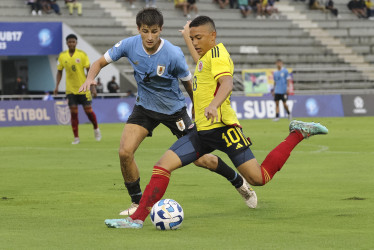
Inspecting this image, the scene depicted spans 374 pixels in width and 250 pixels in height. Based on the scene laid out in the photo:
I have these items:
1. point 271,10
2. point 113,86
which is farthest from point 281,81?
point 271,10

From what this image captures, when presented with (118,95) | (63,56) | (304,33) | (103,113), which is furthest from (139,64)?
(304,33)

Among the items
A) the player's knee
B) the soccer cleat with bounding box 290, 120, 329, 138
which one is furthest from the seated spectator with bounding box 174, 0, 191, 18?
the player's knee

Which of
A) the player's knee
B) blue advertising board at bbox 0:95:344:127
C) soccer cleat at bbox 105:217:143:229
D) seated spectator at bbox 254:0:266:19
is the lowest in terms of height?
blue advertising board at bbox 0:95:344:127

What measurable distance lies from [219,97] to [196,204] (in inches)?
91.8

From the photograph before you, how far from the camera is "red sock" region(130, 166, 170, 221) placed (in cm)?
803

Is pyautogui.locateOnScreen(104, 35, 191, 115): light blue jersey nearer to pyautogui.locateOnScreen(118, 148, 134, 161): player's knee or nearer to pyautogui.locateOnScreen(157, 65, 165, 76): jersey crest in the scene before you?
pyautogui.locateOnScreen(157, 65, 165, 76): jersey crest

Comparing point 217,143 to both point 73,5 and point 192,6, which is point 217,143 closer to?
point 73,5

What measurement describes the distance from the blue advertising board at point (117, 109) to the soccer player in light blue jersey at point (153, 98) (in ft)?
75.5

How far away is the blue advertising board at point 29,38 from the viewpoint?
1492 inches

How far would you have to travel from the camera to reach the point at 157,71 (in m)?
9.16

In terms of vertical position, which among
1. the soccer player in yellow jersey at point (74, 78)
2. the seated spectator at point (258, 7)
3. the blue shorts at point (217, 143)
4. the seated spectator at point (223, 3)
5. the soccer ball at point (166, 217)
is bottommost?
the seated spectator at point (258, 7)

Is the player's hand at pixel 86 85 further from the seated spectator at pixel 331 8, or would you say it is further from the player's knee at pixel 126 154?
the seated spectator at pixel 331 8

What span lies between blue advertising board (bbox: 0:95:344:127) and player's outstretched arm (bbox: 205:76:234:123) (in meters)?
24.6

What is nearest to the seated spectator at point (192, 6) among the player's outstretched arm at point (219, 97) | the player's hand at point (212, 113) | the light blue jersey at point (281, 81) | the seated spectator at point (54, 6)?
the seated spectator at point (54, 6)
